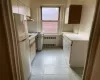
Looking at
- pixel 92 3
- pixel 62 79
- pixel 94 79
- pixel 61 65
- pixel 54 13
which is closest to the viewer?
pixel 94 79

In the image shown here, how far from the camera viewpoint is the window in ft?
14.6

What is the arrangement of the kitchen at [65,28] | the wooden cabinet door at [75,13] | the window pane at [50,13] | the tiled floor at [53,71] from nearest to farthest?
the tiled floor at [53,71]
the kitchen at [65,28]
the wooden cabinet door at [75,13]
the window pane at [50,13]

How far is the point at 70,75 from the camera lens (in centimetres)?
236

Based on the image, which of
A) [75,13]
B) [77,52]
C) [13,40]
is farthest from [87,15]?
[13,40]

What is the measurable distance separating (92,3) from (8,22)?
94.2 inches

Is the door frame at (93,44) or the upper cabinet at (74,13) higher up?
the upper cabinet at (74,13)

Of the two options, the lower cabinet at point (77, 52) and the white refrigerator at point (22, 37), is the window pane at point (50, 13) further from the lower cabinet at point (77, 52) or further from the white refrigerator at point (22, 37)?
the white refrigerator at point (22, 37)

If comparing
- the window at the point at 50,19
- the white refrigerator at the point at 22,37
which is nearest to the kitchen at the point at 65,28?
the window at the point at 50,19

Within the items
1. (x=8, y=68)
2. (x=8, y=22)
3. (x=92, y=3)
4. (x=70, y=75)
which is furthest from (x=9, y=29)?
(x=92, y=3)

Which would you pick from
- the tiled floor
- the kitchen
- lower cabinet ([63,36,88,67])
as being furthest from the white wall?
the tiled floor

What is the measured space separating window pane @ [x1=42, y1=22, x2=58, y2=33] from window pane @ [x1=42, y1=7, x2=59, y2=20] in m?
0.25

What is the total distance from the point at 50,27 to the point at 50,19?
0.40m

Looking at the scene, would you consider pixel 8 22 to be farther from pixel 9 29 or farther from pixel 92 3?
pixel 92 3

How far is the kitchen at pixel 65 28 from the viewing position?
8.78ft
